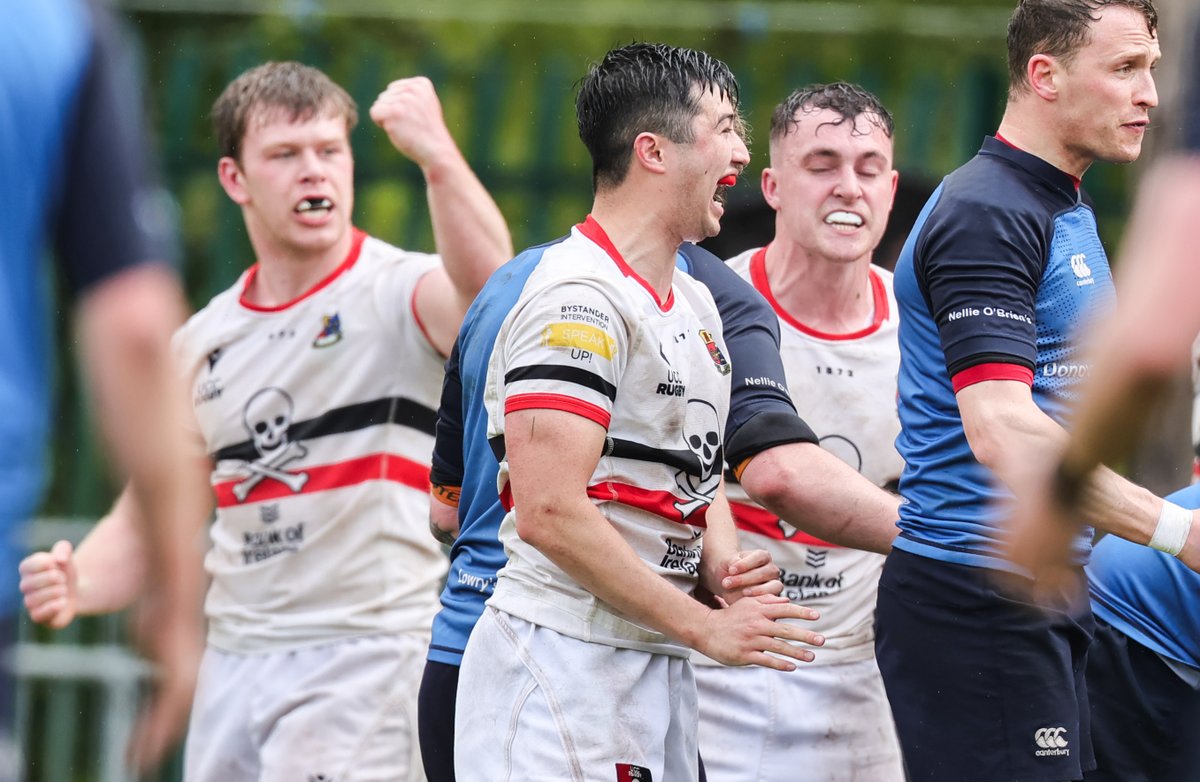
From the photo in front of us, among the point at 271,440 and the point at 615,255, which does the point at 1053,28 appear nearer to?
the point at 615,255

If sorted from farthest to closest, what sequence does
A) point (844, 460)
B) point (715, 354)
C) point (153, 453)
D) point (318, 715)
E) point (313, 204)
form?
1. point (313, 204)
2. point (318, 715)
3. point (844, 460)
4. point (715, 354)
5. point (153, 453)

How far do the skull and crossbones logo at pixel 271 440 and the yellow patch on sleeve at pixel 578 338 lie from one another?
7.49 feet

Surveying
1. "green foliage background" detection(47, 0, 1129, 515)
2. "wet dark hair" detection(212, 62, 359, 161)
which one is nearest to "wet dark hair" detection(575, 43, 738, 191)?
"wet dark hair" detection(212, 62, 359, 161)

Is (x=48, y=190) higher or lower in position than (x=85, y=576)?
higher

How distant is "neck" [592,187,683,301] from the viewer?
3.72 m

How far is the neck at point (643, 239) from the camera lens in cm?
372

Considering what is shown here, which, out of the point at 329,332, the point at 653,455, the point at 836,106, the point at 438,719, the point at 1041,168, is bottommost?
the point at 438,719

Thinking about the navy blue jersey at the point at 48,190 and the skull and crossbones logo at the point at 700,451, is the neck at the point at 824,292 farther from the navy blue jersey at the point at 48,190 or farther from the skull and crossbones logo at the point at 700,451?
the navy blue jersey at the point at 48,190

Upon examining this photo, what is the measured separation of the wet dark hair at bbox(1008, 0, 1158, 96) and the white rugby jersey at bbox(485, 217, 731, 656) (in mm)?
1115

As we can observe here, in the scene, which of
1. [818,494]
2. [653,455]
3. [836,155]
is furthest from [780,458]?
[836,155]

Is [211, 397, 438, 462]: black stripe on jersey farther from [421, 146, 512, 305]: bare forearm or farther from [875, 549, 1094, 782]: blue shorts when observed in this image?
[875, 549, 1094, 782]: blue shorts

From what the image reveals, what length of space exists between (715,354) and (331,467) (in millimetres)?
2096

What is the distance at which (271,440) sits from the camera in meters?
5.59

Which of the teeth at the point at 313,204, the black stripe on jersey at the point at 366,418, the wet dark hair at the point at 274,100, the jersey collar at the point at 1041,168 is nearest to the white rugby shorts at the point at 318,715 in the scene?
the black stripe on jersey at the point at 366,418
